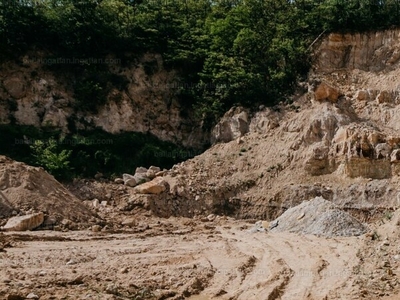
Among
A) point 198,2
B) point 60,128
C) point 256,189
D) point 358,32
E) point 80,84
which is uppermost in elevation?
point 198,2

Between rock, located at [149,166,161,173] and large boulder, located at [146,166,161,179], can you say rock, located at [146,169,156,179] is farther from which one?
rock, located at [149,166,161,173]

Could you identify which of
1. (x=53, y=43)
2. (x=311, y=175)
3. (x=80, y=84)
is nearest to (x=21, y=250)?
(x=311, y=175)

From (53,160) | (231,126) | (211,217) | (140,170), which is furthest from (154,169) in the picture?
(231,126)

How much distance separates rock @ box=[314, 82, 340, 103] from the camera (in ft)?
83.7

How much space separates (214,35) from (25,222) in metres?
17.2

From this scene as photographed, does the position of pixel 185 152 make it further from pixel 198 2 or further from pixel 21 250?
pixel 21 250

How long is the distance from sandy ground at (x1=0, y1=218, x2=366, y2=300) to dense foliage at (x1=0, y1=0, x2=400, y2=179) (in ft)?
38.2

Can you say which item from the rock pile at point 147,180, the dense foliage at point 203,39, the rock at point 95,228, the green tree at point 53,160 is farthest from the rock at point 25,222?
the dense foliage at point 203,39

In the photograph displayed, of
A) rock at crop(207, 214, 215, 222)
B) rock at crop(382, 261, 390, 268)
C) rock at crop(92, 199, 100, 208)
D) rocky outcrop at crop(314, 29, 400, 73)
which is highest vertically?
rocky outcrop at crop(314, 29, 400, 73)

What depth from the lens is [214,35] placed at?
29.4 meters

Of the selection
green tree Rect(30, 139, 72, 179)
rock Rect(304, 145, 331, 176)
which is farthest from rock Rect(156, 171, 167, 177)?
rock Rect(304, 145, 331, 176)

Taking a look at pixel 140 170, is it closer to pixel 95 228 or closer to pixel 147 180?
pixel 147 180

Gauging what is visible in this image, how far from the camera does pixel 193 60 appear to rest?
2964cm

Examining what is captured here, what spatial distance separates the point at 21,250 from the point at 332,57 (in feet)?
68.7
